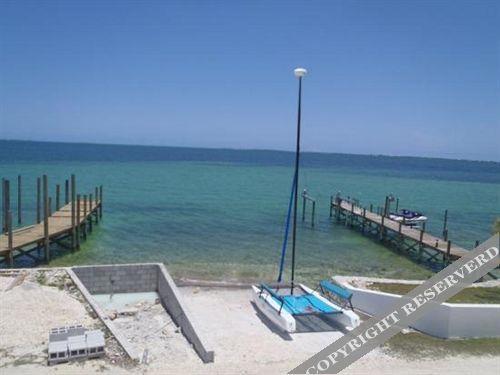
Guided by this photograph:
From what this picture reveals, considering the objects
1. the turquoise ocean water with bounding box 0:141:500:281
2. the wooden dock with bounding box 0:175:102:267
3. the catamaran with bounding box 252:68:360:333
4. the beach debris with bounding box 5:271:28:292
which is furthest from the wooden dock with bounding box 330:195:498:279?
the beach debris with bounding box 5:271:28:292

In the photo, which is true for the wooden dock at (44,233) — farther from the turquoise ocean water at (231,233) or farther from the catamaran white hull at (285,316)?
the catamaran white hull at (285,316)

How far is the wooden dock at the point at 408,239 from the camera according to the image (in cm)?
2294

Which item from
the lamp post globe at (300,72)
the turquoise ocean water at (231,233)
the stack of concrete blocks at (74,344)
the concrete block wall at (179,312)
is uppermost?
the lamp post globe at (300,72)

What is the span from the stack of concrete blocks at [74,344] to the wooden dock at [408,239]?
17.5 m

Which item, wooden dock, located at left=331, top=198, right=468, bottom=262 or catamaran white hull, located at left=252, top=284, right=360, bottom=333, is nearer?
catamaran white hull, located at left=252, top=284, right=360, bottom=333

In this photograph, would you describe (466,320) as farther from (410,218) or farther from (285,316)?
(410,218)

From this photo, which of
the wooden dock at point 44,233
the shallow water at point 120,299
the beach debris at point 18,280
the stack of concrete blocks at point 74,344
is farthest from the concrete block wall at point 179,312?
the wooden dock at point 44,233

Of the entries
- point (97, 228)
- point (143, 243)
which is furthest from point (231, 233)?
point (97, 228)

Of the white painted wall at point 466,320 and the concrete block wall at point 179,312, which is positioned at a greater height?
the white painted wall at point 466,320

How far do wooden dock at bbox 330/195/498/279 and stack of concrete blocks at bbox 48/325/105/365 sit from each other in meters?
17.5

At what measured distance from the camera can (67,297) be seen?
40.0ft

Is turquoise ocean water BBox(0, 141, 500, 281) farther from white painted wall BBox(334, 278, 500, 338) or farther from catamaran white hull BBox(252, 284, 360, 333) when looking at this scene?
white painted wall BBox(334, 278, 500, 338)

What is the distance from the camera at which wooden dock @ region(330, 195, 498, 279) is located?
22.9m

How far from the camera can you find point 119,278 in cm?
1448
